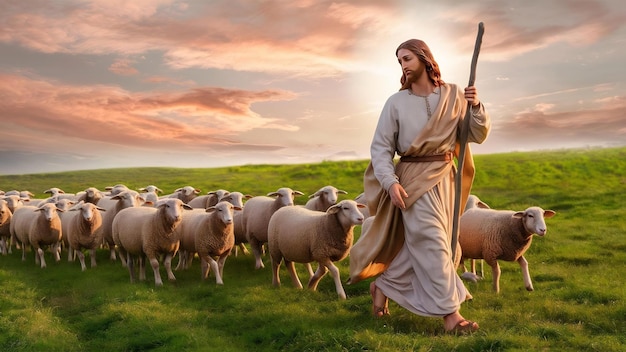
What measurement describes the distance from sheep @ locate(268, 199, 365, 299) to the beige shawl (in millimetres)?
2527

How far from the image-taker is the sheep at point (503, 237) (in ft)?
31.4

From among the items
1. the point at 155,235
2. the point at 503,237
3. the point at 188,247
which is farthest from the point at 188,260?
the point at 503,237

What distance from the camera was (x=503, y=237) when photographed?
977cm

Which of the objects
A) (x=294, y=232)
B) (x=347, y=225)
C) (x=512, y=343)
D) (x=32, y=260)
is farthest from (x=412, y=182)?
(x=32, y=260)

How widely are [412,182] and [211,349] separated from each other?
3093 millimetres

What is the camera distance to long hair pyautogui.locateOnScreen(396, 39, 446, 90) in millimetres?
6262

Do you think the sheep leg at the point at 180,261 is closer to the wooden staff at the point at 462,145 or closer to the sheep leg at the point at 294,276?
the sheep leg at the point at 294,276

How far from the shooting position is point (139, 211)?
13422 mm

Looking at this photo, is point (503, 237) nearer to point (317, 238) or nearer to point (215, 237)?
point (317, 238)

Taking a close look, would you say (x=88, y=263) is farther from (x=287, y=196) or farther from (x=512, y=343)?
(x=512, y=343)

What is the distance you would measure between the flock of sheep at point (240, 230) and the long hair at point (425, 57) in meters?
2.59

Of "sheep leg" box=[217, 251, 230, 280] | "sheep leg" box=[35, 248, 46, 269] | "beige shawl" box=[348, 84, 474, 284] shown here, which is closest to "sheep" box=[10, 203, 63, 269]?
"sheep leg" box=[35, 248, 46, 269]

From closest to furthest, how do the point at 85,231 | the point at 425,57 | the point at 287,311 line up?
the point at 425,57
the point at 287,311
the point at 85,231

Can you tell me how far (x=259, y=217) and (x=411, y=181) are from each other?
7.71 m
